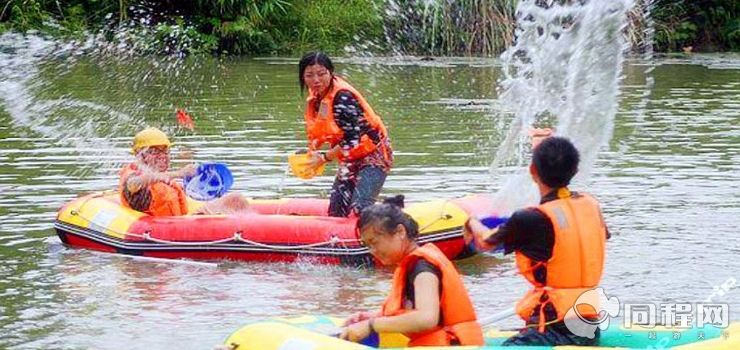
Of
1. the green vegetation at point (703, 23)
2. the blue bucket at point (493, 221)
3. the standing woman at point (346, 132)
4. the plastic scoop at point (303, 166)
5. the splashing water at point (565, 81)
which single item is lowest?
the green vegetation at point (703, 23)

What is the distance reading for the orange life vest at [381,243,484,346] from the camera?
5262 millimetres

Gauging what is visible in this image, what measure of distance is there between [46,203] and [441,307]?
603 cm

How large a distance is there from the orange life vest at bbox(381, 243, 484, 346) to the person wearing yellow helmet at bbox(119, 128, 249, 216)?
381 cm

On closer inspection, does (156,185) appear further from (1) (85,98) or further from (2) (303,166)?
(1) (85,98)

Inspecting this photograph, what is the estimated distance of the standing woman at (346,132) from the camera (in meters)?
8.71

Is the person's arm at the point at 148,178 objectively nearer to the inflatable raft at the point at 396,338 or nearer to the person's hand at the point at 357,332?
the inflatable raft at the point at 396,338

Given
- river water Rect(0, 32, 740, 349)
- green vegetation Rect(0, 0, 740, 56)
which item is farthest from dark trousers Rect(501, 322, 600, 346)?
green vegetation Rect(0, 0, 740, 56)

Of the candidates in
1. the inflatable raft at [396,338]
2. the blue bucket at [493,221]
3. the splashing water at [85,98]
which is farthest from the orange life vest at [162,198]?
the inflatable raft at [396,338]

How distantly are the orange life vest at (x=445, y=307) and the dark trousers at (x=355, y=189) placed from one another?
3.40 m

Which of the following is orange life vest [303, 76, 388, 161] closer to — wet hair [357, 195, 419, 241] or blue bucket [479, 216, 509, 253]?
blue bucket [479, 216, 509, 253]

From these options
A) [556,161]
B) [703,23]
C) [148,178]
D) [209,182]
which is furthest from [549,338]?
[703,23]

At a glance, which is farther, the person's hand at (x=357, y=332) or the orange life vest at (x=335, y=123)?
the orange life vest at (x=335, y=123)

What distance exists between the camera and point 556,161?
5359mm

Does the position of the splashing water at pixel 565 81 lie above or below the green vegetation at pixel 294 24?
above
